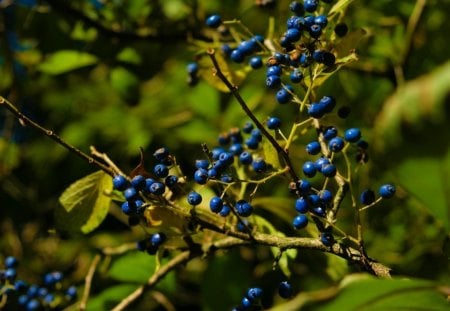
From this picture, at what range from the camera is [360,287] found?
1.04 metres

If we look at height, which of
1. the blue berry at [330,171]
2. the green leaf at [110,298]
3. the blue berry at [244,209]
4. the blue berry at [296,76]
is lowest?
the green leaf at [110,298]

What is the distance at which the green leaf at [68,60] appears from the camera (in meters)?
2.89

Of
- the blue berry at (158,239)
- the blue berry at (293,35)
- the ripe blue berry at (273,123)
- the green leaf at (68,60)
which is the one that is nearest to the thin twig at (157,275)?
the blue berry at (158,239)

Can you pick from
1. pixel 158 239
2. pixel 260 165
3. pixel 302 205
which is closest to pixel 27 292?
pixel 158 239

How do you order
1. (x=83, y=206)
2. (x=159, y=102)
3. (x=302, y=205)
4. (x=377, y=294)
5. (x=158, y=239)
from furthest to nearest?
(x=159, y=102), (x=83, y=206), (x=158, y=239), (x=302, y=205), (x=377, y=294)

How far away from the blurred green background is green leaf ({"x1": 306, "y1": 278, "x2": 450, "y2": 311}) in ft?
3.05

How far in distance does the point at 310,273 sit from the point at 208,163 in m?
1.20

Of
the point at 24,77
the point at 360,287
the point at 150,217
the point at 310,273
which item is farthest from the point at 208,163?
the point at 24,77

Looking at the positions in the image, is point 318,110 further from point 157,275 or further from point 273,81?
point 157,275

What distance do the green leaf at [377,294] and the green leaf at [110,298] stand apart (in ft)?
4.40

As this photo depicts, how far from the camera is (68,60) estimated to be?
289 centimetres

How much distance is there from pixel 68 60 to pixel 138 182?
145 cm

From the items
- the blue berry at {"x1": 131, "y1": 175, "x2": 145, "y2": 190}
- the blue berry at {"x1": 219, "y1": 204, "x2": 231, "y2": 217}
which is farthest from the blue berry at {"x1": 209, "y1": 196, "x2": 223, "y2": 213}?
the blue berry at {"x1": 131, "y1": 175, "x2": 145, "y2": 190}

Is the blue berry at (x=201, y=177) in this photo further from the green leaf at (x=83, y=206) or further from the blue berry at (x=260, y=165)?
the green leaf at (x=83, y=206)
